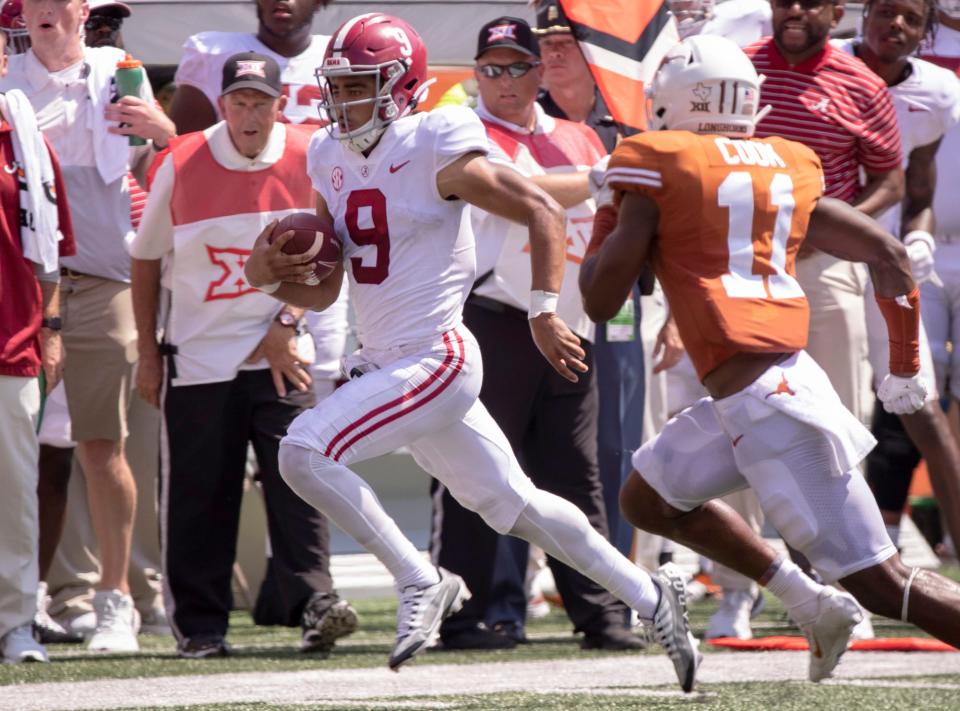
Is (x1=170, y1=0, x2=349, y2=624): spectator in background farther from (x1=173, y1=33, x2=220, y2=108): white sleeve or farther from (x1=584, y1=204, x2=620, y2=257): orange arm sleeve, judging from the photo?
(x1=584, y1=204, x2=620, y2=257): orange arm sleeve

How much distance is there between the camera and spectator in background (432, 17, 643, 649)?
265 inches

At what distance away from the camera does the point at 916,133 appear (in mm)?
7145

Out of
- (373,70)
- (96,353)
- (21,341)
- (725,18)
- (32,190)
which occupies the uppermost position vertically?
(373,70)

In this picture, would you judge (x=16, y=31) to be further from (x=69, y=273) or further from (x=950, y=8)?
(x=950, y=8)

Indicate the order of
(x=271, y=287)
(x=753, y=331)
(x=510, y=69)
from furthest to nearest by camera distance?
(x=510, y=69) → (x=271, y=287) → (x=753, y=331)

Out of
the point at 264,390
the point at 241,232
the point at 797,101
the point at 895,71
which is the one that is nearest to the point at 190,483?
the point at 264,390

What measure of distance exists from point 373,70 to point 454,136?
286 millimetres

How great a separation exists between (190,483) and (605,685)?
6.05ft

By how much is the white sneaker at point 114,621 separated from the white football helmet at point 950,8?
13.4ft

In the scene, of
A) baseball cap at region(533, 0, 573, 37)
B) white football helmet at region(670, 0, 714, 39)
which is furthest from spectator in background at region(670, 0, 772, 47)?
baseball cap at region(533, 0, 573, 37)

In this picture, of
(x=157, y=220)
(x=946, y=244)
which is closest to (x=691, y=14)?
(x=946, y=244)

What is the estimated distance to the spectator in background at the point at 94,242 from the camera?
7.04m

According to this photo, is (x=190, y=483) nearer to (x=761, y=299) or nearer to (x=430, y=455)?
(x=430, y=455)

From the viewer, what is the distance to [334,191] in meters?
5.27
